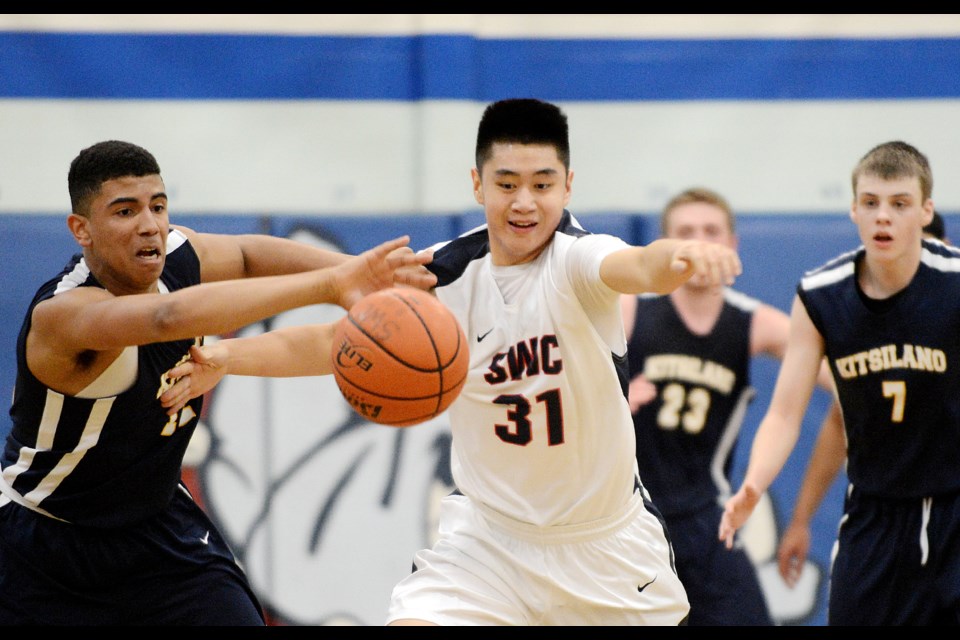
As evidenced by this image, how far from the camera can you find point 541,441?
4383 mm

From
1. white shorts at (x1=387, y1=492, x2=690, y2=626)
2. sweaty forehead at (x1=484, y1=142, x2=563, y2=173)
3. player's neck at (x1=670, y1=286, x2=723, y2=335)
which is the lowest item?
white shorts at (x1=387, y1=492, x2=690, y2=626)

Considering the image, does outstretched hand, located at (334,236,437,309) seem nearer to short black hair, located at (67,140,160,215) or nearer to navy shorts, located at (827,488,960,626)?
short black hair, located at (67,140,160,215)

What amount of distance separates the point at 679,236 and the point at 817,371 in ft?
4.11

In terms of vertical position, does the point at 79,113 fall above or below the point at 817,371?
above

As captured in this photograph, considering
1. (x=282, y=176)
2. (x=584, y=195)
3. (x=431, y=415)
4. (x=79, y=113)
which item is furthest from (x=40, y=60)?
(x=431, y=415)

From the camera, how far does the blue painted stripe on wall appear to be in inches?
286

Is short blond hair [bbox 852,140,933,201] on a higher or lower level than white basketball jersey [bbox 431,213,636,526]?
higher

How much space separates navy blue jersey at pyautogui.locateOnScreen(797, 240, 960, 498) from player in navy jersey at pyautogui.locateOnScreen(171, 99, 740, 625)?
4.16 ft

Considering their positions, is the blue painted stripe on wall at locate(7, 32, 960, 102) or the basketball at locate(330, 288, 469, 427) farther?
the blue painted stripe on wall at locate(7, 32, 960, 102)

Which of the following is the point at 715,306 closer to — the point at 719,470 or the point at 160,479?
the point at 719,470

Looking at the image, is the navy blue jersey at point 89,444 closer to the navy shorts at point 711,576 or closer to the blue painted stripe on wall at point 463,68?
the navy shorts at point 711,576

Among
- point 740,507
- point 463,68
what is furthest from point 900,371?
point 463,68

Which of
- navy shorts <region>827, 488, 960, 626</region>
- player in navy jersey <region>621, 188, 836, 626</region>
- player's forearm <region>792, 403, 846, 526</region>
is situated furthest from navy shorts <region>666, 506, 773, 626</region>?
navy shorts <region>827, 488, 960, 626</region>

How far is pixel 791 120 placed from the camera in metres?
7.73
